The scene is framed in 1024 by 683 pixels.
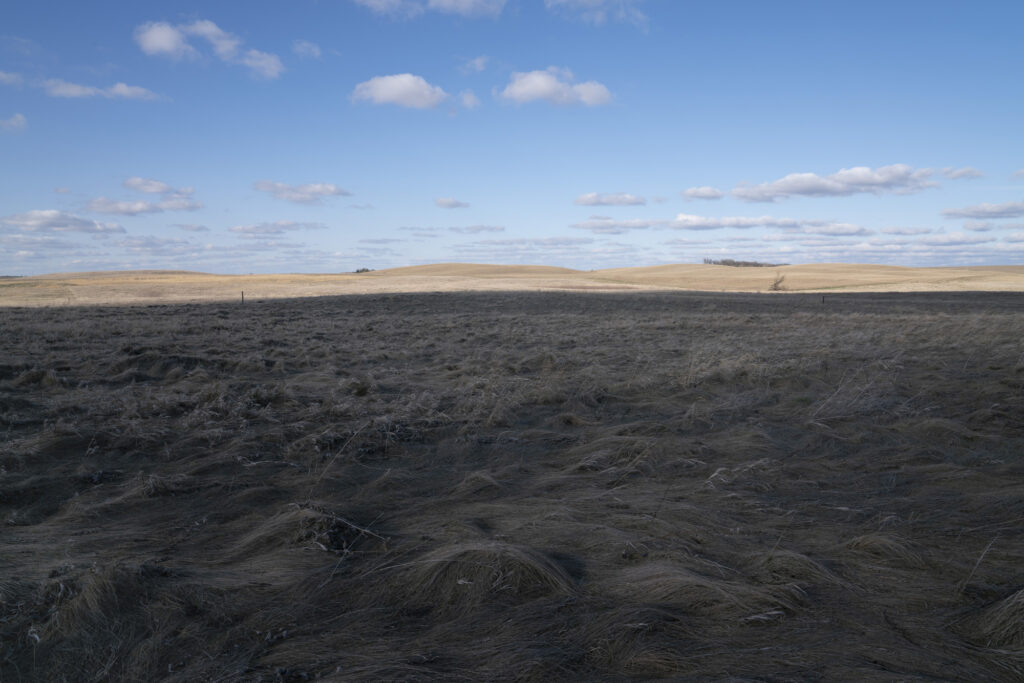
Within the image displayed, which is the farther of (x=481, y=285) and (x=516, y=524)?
(x=481, y=285)

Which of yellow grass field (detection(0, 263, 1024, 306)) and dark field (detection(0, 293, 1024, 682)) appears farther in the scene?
yellow grass field (detection(0, 263, 1024, 306))

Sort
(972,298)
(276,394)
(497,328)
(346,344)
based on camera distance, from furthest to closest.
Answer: (972,298) < (497,328) < (346,344) < (276,394)

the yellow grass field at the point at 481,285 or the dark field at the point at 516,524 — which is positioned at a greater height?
the yellow grass field at the point at 481,285

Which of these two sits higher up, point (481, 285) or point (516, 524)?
point (481, 285)

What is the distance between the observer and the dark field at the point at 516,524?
318 cm

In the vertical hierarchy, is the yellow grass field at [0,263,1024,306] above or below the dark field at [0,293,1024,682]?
above

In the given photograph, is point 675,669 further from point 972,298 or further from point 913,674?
point 972,298

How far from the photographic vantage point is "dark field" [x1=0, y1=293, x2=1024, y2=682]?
10.4 feet

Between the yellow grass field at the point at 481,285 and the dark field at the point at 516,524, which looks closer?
the dark field at the point at 516,524

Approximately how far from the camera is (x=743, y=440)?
22.6 ft

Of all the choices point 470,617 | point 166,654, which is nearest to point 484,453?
point 470,617

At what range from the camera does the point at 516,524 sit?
4.80 meters

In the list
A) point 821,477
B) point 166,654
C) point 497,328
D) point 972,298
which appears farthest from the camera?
point 972,298

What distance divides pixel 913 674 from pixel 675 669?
1090mm
